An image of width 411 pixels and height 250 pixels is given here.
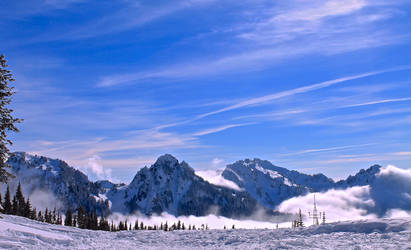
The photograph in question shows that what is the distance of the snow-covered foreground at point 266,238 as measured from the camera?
2406 centimetres

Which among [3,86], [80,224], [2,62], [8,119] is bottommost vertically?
[80,224]

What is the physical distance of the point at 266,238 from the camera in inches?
1237

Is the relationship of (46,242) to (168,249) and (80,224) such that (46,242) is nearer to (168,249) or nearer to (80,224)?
(168,249)

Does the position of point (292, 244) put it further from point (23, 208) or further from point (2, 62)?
point (23, 208)

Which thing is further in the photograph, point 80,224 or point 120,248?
point 80,224

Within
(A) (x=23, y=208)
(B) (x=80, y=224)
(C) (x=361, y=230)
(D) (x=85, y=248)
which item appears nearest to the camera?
(D) (x=85, y=248)

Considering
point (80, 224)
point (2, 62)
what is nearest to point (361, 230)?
point (2, 62)

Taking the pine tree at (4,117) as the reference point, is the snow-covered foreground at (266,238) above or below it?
below

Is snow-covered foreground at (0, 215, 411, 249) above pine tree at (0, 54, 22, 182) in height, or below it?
below

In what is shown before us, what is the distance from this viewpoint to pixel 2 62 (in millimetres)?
33594

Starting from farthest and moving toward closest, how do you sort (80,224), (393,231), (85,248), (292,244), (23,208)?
(80,224), (23,208), (393,231), (292,244), (85,248)

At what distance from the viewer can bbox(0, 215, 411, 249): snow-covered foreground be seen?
24062mm

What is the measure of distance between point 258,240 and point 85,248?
46.1 ft

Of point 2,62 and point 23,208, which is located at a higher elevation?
point 2,62
